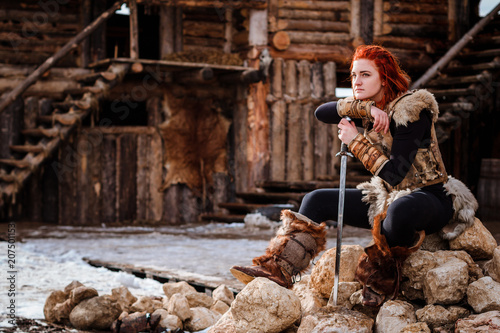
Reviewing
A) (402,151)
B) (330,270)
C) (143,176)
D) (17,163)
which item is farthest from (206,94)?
(402,151)

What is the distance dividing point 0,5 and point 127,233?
4739 mm

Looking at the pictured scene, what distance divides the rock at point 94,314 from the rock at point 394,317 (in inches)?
71.8

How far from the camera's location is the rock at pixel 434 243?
12.4ft

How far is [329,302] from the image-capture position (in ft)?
11.8

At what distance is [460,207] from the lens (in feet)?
11.9

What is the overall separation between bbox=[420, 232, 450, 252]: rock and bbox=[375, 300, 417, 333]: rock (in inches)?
19.9

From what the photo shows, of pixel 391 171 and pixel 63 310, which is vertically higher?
pixel 391 171

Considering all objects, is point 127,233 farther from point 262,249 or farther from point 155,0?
point 155,0

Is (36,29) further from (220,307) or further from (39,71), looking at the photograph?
(220,307)

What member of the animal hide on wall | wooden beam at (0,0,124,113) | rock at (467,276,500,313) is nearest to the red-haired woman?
rock at (467,276,500,313)

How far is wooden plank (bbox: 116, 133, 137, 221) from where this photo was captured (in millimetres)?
11266

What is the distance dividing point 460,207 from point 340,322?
3.29 ft

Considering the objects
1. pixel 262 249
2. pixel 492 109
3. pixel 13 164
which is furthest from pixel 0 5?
pixel 492 109

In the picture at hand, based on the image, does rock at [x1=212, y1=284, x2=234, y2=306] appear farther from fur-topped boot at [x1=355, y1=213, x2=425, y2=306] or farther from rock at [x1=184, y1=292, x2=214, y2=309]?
fur-topped boot at [x1=355, y1=213, x2=425, y2=306]
